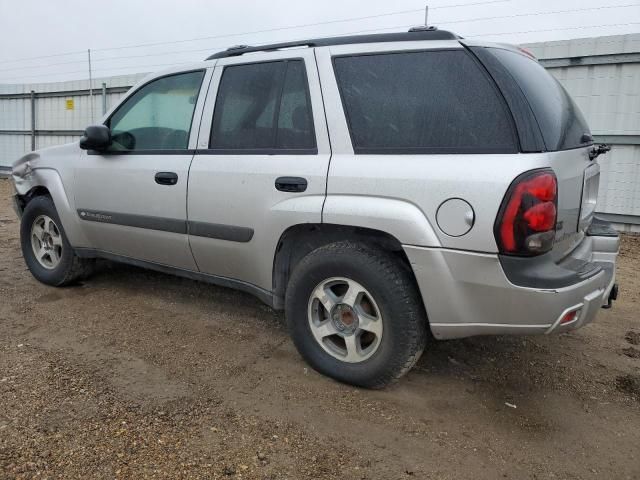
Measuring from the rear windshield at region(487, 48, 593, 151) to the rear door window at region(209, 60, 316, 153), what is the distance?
106 cm

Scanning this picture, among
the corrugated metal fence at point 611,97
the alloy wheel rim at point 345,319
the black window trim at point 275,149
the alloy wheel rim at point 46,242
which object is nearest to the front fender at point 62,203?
the alloy wheel rim at point 46,242

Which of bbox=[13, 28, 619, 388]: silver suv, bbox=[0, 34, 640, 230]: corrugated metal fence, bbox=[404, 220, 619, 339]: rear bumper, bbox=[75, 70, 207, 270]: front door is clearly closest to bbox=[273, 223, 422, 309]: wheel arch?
bbox=[13, 28, 619, 388]: silver suv

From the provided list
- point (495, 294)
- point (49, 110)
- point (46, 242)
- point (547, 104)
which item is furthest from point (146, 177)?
point (49, 110)

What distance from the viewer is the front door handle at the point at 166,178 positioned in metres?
3.42

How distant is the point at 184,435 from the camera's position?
94.8 inches

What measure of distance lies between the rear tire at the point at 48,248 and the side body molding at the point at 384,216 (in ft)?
8.72

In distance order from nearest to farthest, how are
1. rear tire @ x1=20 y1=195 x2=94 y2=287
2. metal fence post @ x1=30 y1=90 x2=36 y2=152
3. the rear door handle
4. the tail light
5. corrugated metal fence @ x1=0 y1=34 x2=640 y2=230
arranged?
1. the tail light
2. the rear door handle
3. rear tire @ x1=20 y1=195 x2=94 y2=287
4. corrugated metal fence @ x1=0 y1=34 x2=640 y2=230
5. metal fence post @ x1=30 y1=90 x2=36 y2=152

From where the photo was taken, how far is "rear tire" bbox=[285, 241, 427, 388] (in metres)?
2.60

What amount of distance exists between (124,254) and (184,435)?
1972 mm

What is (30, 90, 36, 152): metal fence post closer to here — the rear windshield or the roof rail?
the roof rail

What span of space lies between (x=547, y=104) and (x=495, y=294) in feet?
3.19

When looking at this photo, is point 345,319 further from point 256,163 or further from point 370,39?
point 370,39

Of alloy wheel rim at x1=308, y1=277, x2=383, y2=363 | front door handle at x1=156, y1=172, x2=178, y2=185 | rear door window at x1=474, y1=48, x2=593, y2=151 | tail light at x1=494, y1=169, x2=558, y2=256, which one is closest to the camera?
tail light at x1=494, y1=169, x2=558, y2=256

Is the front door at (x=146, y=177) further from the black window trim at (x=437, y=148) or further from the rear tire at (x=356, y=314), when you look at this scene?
the black window trim at (x=437, y=148)
